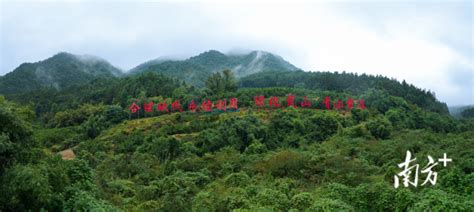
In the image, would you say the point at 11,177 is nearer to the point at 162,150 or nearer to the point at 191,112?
the point at 162,150

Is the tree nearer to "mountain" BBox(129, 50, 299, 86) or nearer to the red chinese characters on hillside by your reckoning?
the red chinese characters on hillside

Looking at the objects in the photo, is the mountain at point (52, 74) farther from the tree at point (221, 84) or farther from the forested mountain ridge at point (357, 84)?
the forested mountain ridge at point (357, 84)

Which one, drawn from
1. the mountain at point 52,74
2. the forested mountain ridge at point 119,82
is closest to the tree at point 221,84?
the forested mountain ridge at point 119,82

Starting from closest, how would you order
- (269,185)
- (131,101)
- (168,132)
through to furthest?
(269,185) → (168,132) → (131,101)

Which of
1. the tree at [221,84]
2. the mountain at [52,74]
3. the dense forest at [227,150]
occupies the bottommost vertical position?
the dense forest at [227,150]

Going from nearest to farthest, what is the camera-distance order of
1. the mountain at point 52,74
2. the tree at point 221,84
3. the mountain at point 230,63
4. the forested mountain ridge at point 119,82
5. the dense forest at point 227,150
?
the dense forest at point 227,150 < the tree at point 221,84 < the forested mountain ridge at point 119,82 < the mountain at point 52,74 < the mountain at point 230,63

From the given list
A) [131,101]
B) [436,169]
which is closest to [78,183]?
[436,169]

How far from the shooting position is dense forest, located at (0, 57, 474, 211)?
11000 mm

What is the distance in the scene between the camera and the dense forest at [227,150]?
1100 cm

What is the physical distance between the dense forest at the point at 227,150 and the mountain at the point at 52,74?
42.3ft

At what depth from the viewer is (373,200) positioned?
13203 millimetres

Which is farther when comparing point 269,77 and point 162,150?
point 269,77

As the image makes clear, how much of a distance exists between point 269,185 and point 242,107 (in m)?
33.4

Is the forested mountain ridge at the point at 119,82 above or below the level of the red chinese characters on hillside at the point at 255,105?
above
